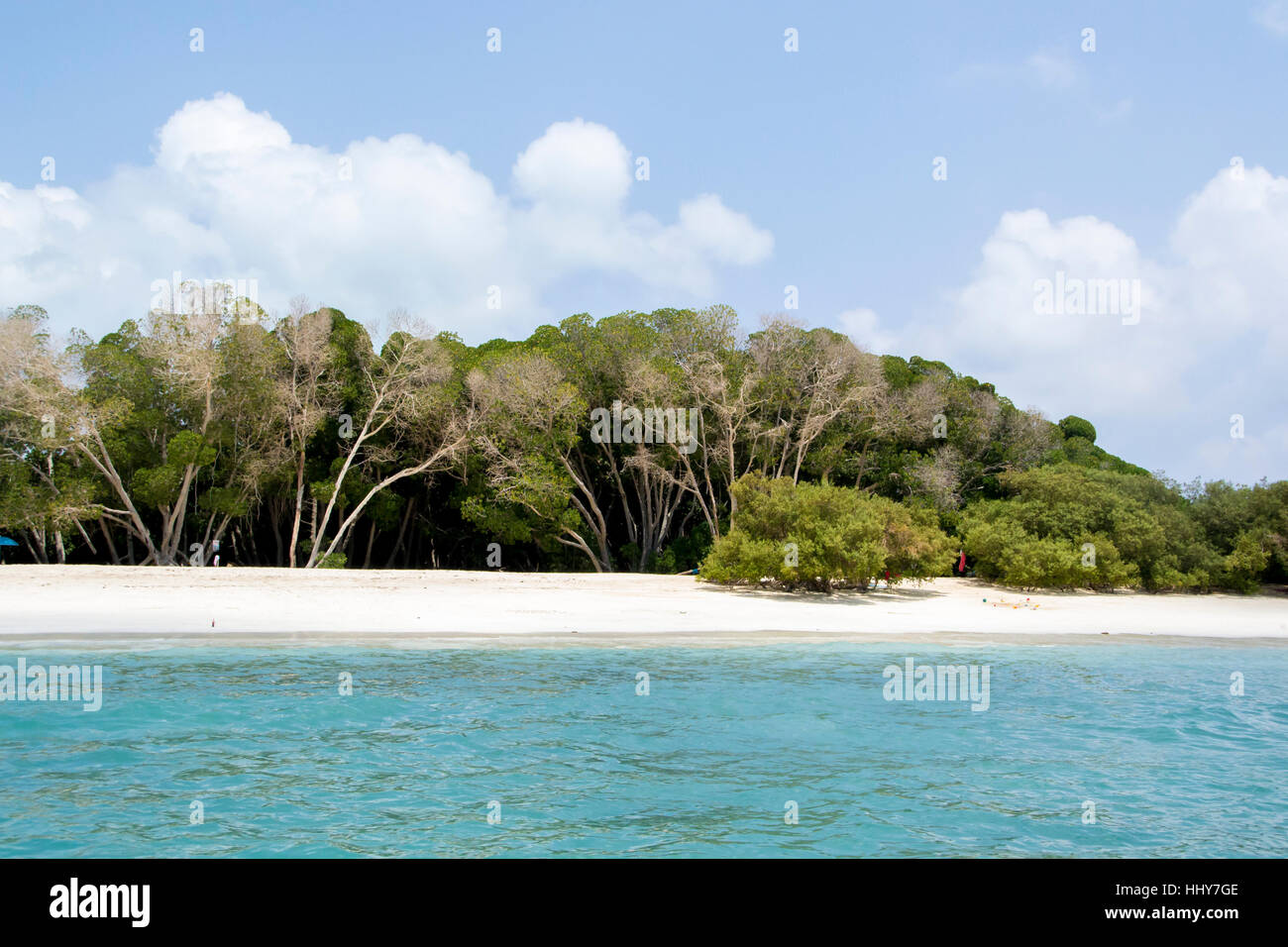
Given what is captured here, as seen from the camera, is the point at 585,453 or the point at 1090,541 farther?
the point at 585,453

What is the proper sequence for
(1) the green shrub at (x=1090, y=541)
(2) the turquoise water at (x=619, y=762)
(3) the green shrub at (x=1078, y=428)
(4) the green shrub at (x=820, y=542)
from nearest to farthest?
(2) the turquoise water at (x=619, y=762), (4) the green shrub at (x=820, y=542), (1) the green shrub at (x=1090, y=541), (3) the green shrub at (x=1078, y=428)

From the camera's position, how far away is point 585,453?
3192 centimetres

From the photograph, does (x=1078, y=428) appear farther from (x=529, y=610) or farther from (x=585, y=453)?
(x=529, y=610)

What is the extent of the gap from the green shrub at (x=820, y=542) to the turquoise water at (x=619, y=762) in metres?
7.30

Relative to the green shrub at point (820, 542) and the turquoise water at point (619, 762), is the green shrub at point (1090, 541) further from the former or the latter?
the turquoise water at point (619, 762)

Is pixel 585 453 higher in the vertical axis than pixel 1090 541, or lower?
higher

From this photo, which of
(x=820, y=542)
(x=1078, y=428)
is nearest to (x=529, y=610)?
(x=820, y=542)

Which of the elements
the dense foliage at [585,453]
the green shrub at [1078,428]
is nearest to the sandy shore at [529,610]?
the dense foliage at [585,453]

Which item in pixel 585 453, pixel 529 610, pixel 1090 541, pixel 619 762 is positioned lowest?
pixel 619 762

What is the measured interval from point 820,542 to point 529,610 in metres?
7.39

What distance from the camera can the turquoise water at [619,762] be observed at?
643 centimetres

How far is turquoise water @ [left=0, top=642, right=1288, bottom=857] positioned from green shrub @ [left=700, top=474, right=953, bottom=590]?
7.30 meters

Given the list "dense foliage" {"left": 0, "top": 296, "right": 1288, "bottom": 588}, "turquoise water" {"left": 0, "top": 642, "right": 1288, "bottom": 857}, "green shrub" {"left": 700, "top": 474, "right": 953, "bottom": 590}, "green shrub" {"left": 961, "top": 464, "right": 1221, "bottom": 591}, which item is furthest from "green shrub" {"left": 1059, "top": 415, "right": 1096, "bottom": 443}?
"turquoise water" {"left": 0, "top": 642, "right": 1288, "bottom": 857}

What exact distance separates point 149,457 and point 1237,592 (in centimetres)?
3335
